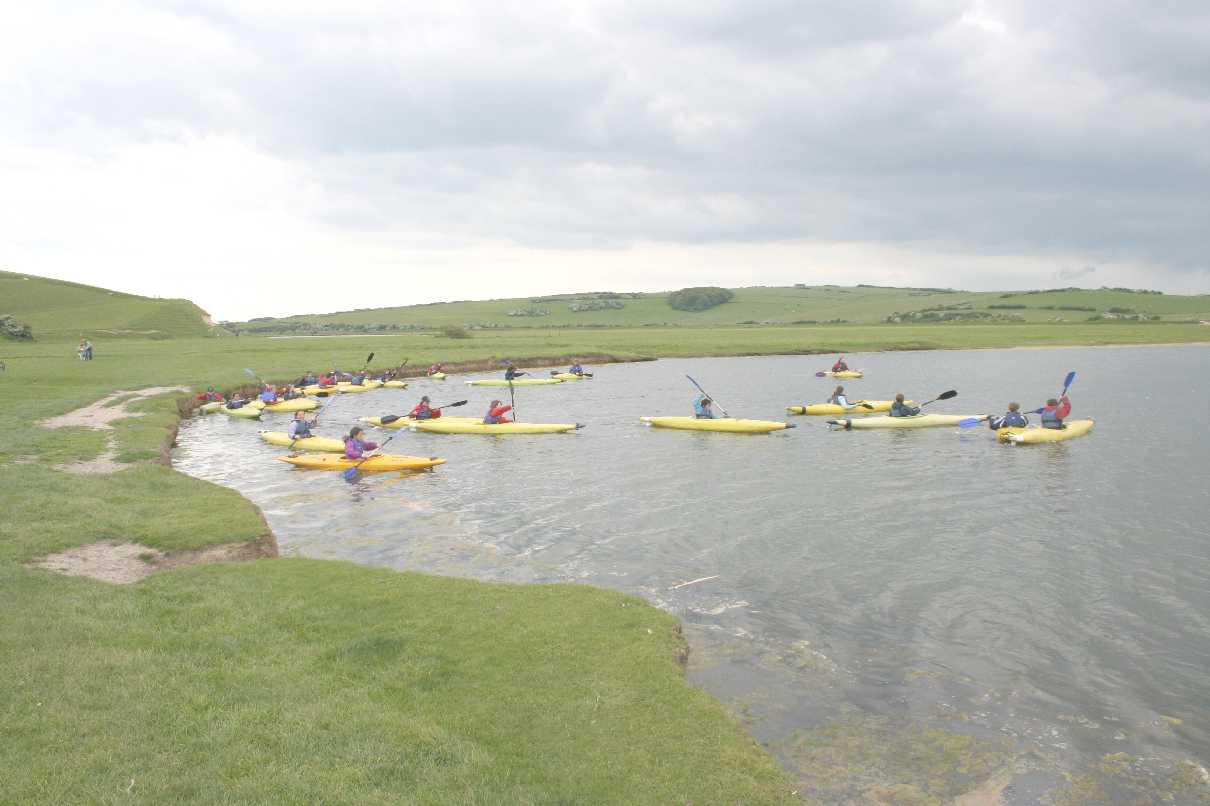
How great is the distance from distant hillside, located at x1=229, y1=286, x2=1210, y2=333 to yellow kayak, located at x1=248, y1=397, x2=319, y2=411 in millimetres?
98942

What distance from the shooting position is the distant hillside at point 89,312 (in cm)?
8319

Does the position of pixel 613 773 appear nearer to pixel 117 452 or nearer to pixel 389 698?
pixel 389 698

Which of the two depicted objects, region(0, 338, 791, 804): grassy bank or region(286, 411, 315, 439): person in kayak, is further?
region(286, 411, 315, 439): person in kayak

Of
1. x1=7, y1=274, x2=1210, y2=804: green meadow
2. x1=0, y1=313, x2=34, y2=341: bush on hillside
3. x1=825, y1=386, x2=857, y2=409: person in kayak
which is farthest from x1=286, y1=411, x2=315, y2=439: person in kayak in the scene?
x1=0, y1=313, x2=34, y2=341: bush on hillside

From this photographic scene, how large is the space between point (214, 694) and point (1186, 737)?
1111 cm

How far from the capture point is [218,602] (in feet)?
37.0

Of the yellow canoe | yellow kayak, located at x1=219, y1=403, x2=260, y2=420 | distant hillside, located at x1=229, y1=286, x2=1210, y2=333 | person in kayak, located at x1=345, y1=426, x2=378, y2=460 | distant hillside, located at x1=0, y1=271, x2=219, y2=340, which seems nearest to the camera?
person in kayak, located at x1=345, y1=426, x2=378, y2=460

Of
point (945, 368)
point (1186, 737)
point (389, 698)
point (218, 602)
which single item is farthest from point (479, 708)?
point (945, 368)

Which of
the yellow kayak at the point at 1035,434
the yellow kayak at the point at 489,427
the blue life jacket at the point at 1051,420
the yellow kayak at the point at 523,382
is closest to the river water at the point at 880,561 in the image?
the yellow kayak at the point at 1035,434

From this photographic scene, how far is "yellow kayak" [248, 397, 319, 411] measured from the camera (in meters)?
39.8

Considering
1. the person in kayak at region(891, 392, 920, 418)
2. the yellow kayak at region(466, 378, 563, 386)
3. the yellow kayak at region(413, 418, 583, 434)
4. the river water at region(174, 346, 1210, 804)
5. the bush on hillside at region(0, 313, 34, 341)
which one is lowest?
the river water at region(174, 346, 1210, 804)

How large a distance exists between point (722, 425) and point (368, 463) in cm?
1481

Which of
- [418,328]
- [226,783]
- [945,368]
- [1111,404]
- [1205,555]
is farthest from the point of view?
[418,328]

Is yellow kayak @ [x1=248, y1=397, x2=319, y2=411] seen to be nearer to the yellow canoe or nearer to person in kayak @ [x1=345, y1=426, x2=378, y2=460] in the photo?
the yellow canoe
